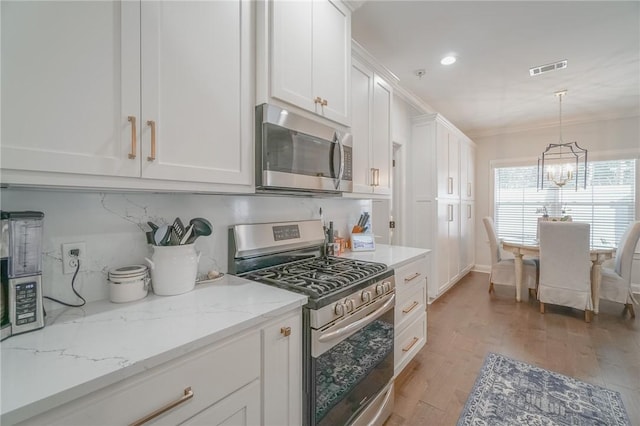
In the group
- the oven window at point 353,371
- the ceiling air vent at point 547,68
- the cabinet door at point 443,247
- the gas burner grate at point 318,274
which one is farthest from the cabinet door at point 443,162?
the oven window at point 353,371

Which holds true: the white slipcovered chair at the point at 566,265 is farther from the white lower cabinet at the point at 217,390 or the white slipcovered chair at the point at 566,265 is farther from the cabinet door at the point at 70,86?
the cabinet door at the point at 70,86

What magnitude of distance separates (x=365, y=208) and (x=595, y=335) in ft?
8.59

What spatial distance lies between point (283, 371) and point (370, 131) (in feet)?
5.96

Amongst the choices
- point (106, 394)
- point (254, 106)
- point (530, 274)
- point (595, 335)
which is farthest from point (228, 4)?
point (530, 274)

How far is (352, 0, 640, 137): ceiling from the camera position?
2062 millimetres

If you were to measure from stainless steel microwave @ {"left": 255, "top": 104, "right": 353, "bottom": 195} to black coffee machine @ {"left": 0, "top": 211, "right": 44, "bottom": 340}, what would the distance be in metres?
0.80

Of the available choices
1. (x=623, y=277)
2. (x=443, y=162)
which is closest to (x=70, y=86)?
(x=443, y=162)

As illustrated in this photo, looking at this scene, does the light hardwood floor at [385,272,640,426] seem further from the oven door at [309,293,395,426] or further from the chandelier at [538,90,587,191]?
the chandelier at [538,90,587,191]

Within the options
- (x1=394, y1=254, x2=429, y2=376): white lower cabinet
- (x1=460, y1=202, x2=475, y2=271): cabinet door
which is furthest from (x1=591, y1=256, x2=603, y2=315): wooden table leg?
(x1=394, y1=254, x2=429, y2=376): white lower cabinet

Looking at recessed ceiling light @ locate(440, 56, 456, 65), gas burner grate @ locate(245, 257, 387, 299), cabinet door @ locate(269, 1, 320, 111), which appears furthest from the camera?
recessed ceiling light @ locate(440, 56, 456, 65)

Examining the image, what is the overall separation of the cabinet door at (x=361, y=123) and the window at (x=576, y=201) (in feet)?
14.1

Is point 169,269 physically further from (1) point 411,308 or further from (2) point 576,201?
(2) point 576,201

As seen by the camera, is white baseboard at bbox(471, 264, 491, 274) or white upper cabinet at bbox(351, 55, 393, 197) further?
white baseboard at bbox(471, 264, 491, 274)

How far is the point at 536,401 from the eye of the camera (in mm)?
1828
